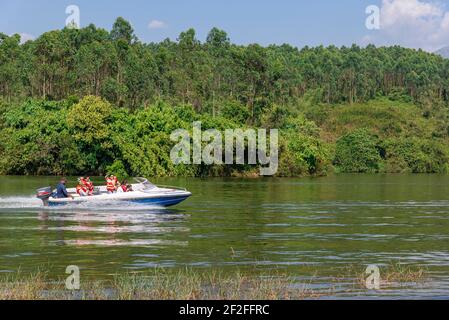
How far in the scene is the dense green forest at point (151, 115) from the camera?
11462 centimetres

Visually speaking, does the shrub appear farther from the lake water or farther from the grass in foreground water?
the grass in foreground water

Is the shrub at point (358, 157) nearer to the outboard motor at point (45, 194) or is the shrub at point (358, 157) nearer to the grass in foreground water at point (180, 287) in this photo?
the outboard motor at point (45, 194)

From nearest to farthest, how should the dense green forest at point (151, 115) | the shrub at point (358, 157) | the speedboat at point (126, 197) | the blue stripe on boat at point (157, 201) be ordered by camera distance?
the speedboat at point (126, 197)
the blue stripe on boat at point (157, 201)
the dense green forest at point (151, 115)
the shrub at point (358, 157)

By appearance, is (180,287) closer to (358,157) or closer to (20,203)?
(20,203)

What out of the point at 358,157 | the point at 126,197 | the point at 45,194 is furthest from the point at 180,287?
the point at 358,157

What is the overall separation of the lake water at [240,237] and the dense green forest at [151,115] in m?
47.4

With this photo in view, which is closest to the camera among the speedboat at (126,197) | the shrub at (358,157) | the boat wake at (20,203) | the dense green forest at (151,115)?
the speedboat at (126,197)

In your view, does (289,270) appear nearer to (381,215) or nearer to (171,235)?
(171,235)

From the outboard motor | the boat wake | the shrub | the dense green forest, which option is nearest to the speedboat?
the outboard motor

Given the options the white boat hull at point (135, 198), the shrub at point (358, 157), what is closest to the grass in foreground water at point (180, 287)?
the white boat hull at point (135, 198)

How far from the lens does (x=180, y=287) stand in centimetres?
2505

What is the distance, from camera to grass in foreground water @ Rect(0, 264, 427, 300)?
78.3 ft

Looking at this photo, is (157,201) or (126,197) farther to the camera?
(157,201)

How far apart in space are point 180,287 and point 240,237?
54.6 ft
